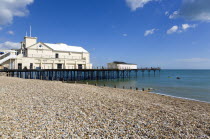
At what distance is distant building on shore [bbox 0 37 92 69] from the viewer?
27641 mm

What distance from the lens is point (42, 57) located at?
29984 millimetres

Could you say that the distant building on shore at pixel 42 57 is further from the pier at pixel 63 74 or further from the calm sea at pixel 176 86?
the calm sea at pixel 176 86

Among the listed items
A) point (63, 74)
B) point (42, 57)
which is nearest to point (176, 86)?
point (63, 74)

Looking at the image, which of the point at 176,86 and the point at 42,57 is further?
the point at 42,57

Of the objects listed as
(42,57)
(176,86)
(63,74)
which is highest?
(42,57)

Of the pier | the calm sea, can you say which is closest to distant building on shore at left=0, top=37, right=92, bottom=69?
the pier

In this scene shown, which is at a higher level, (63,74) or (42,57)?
(42,57)

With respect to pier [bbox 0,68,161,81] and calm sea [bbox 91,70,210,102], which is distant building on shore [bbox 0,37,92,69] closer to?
pier [bbox 0,68,161,81]

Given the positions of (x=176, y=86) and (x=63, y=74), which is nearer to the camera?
(x=176, y=86)

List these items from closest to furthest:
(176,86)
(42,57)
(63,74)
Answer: (176,86), (42,57), (63,74)

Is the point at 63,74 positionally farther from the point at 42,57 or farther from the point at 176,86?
the point at 176,86

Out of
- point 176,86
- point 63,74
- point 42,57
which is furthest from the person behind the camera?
point 63,74

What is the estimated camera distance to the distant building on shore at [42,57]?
27.6 meters

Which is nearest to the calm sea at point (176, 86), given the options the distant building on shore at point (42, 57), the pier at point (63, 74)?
the pier at point (63, 74)
